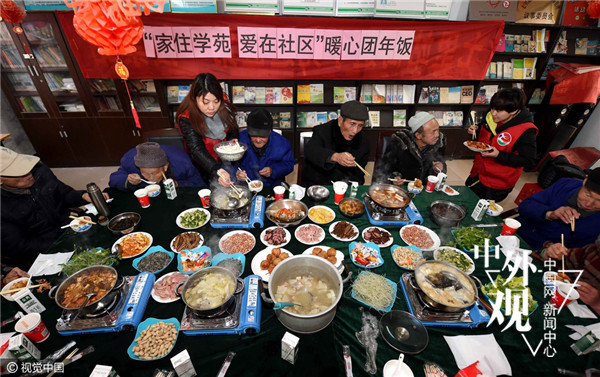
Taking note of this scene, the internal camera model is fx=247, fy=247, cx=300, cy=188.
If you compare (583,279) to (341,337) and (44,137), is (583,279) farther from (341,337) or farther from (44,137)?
(44,137)

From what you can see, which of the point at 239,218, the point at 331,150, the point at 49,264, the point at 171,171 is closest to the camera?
the point at 49,264

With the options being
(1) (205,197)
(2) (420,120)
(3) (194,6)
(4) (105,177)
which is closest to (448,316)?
(1) (205,197)

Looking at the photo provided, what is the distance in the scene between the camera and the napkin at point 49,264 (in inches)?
81.9

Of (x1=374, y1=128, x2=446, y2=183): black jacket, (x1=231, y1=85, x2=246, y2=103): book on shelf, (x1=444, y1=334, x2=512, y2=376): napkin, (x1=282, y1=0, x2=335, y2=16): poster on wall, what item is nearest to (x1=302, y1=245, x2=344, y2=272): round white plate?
(x1=444, y1=334, x2=512, y2=376): napkin

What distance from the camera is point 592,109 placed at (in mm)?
5641

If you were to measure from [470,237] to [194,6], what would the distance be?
570 centimetres

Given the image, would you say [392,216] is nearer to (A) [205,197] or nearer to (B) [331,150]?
(B) [331,150]

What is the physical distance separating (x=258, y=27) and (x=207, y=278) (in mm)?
4737

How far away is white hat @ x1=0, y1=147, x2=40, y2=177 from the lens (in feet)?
7.70

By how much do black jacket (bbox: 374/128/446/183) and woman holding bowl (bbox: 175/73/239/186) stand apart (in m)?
2.32

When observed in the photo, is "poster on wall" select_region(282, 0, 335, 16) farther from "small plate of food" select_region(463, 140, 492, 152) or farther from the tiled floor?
"small plate of food" select_region(463, 140, 492, 152)

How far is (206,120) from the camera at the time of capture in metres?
3.29

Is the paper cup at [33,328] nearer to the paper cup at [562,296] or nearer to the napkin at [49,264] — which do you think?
the napkin at [49,264]

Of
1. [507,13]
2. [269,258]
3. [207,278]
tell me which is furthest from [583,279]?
[507,13]
